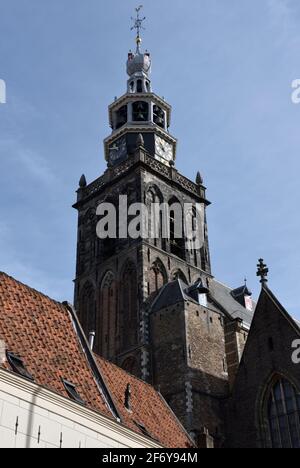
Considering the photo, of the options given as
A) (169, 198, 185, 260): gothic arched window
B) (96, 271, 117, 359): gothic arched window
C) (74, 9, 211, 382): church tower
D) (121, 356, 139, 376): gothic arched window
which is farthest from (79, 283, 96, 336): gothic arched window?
(169, 198, 185, 260): gothic arched window

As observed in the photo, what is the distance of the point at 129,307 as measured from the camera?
3092 cm

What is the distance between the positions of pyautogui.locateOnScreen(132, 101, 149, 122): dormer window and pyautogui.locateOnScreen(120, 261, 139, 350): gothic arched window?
1157cm

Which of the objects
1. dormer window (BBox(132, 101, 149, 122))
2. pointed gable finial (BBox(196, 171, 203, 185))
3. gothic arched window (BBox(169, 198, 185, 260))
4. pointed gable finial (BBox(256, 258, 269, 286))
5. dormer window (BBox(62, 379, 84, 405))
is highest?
dormer window (BBox(132, 101, 149, 122))

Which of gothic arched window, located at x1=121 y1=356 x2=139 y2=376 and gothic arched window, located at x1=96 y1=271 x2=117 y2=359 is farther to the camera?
gothic arched window, located at x1=96 y1=271 x2=117 y2=359

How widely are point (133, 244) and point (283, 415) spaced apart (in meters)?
12.0

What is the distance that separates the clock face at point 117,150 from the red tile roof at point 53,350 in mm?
20486

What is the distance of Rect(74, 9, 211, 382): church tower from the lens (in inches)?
1195

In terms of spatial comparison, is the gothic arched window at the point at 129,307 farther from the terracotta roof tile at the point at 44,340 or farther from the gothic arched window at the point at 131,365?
the terracotta roof tile at the point at 44,340

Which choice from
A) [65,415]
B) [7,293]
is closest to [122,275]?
[7,293]

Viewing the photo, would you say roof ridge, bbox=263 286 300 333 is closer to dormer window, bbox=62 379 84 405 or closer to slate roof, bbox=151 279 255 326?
slate roof, bbox=151 279 255 326

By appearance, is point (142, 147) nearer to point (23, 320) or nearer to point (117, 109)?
point (117, 109)

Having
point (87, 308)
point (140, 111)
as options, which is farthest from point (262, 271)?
point (140, 111)

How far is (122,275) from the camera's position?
105ft

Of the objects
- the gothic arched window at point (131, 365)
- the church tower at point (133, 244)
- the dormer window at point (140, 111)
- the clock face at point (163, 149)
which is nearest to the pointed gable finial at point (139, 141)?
the church tower at point (133, 244)
